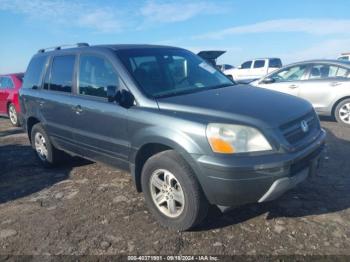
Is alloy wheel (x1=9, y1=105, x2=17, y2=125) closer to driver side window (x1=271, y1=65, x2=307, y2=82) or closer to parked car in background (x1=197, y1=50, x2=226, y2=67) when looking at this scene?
parked car in background (x1=197, y1=50, x2=226, y2=67)

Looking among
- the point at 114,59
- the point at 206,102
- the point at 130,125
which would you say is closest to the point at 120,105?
the point at 130,125

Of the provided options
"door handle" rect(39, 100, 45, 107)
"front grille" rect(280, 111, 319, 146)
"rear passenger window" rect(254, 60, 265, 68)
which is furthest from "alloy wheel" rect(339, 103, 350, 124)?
"rear passenger window" rect(254, 60, 265, 68)

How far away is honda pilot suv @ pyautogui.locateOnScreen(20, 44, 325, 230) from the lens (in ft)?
9.80

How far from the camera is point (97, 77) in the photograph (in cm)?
423

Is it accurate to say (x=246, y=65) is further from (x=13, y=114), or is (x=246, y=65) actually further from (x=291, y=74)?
(x=13, y=114)

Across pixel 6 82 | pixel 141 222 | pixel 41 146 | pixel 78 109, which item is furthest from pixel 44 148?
pixel 6 82

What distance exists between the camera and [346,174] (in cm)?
468

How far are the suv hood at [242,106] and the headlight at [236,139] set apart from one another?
8 cm

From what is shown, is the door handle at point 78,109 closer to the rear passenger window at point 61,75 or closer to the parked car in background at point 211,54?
the rear passenger window at point 61,75

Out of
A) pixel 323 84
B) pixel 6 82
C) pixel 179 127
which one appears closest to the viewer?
pixel 179 127

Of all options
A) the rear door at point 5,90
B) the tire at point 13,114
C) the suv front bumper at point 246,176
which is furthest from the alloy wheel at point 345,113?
the rear door at point 5,90

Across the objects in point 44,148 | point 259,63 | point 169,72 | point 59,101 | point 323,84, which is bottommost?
point 44,148

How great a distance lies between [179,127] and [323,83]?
20.0 feet

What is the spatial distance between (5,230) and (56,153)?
1935 millimetres
